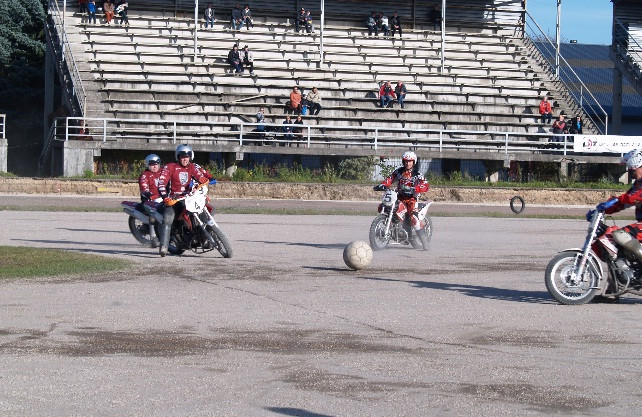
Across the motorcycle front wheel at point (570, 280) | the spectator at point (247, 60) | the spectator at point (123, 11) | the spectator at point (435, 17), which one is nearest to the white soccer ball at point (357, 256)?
the motorcycle front wheel at point (570, 280)

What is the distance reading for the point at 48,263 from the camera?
14867 millimetres

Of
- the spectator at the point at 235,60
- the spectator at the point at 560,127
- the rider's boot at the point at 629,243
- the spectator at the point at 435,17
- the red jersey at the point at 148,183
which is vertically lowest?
the rider's boot at the point at 629,243

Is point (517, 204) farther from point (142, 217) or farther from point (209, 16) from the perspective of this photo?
point (142, 217)

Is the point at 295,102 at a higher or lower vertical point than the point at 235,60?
lower

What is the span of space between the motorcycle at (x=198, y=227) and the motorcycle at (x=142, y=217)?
116cm

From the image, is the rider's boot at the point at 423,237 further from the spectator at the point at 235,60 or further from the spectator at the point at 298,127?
the spectator at the point at 235,60

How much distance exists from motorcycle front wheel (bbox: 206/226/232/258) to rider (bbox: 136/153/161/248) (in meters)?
1.86

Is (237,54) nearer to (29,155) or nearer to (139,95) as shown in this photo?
(139,95)

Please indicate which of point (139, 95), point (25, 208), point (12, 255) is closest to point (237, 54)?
point (139, 95)

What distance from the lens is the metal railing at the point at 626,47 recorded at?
45719 mm

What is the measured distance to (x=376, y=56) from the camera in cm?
4369

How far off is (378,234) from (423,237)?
0.93 m

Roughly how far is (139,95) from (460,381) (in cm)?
3223

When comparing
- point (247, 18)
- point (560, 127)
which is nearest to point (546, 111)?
point (560, 127)
